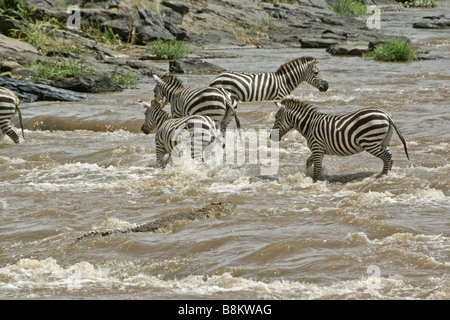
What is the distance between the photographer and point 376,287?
18.3 feet

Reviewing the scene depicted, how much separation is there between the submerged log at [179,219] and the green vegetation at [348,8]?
3746cm

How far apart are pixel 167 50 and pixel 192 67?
3833 millimetres

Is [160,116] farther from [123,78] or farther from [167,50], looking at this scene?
[167,50]

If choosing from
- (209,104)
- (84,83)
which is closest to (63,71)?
(84,83)

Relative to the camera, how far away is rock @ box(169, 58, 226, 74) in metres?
22.1

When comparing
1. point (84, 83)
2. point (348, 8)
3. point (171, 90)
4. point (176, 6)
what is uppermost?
point (348, 8)

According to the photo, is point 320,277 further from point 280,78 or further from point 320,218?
point 280,78

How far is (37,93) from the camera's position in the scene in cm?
1705

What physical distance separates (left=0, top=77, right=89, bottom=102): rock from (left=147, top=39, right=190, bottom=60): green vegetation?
8721 millimetres

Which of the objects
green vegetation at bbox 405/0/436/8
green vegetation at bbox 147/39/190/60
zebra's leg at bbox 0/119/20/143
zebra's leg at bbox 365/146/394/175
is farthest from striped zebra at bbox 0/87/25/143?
green vegetation at bbox 405/0/436/8

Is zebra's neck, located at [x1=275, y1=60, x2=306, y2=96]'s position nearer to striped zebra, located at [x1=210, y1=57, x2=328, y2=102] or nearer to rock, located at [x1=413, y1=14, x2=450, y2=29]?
striped zebra, located at [x1=210, y1=57, x2=328, y2=102]

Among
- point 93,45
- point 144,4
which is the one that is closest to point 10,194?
point 93,45

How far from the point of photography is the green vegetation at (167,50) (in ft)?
84.0

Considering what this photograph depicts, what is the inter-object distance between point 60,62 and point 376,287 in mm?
16539
